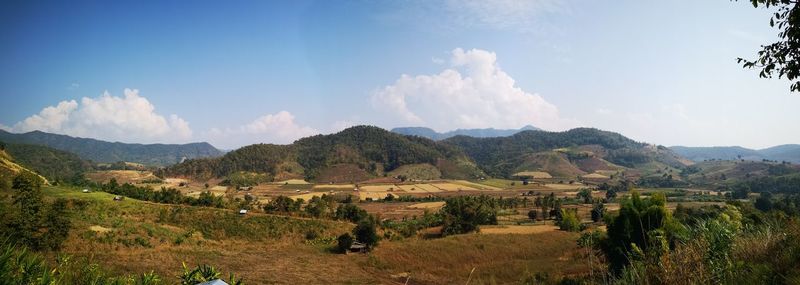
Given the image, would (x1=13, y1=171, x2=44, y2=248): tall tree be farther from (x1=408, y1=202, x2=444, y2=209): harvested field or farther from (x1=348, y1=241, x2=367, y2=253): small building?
(x1=408, y1=202, x2=444, y2=209): harvested field

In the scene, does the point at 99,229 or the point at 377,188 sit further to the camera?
the point at 377,188

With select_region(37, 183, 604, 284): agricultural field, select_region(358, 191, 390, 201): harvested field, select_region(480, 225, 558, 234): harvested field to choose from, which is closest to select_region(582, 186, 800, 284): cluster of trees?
select_region(37, 183, 604, 284): agricultural field

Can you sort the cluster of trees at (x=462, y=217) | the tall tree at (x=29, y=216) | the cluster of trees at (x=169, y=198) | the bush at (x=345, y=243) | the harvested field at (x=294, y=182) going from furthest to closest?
the harvested field at (x=294, y=182) → the cluster of trees at (x=462, y=217) → the cluster of trees at (x=169, y=198) → the bush at (x=345, y=243) → the tall tree at (x=29, y=216)

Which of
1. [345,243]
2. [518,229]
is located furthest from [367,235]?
[518,229]

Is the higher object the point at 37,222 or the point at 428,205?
the point at 37,222

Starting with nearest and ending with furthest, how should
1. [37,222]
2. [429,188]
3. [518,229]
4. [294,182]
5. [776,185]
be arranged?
1. [37,222]
2. [518,229]
3. [776,185]
4. [429,188]
5. [294,182]

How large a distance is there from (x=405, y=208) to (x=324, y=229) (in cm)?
5689

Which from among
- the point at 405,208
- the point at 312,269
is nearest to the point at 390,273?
the point at 312,269

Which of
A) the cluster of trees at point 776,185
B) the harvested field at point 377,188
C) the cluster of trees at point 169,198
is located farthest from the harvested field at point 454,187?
the cluster of trees at point 169,198

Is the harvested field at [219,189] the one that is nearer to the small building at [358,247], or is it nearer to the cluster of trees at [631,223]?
the small building at [358,247]

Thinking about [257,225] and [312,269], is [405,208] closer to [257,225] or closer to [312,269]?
[257,225]

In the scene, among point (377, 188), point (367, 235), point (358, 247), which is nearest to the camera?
point (358, 247)

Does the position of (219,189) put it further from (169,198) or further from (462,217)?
(462,217)

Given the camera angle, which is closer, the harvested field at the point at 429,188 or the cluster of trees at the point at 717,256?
the cluster of trees at the point at 717,256
